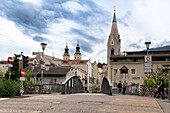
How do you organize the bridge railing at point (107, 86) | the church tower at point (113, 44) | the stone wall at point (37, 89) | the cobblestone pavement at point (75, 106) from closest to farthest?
the cobblestone pavement at point (75, 106)
the bridge railing at point (107, 86)
the stone wall at point (37, 89)
the church tower at point (113, 44)

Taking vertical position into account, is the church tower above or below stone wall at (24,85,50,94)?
above

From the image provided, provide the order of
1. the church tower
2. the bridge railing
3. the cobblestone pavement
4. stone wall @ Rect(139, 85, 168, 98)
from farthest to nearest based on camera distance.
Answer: the church tower
the bridge railing
stone wall @ Rect(139, 85, 168, 98)
the cobblestone pavement

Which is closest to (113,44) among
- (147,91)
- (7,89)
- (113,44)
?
(113,44)

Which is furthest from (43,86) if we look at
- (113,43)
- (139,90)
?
(113,43)

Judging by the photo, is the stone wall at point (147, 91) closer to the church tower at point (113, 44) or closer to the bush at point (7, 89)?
the bush at point (7, 89)

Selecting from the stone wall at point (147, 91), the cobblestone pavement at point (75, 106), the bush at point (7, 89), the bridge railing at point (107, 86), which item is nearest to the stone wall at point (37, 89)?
the bush at point (7, 89)

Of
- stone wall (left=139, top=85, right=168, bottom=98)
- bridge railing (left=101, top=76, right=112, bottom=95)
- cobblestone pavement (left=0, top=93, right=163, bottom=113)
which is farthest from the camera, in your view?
bridge railing (left=101, top=76, right=112, bottom=95)

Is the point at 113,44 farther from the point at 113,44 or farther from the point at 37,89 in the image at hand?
the point at 37,89

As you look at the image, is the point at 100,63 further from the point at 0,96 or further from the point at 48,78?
the point at 0,96

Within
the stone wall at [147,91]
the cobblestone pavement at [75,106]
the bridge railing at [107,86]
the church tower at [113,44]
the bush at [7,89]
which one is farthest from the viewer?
the church tower at [113,44]

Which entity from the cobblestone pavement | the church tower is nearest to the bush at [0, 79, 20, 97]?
the cobblestone pavement

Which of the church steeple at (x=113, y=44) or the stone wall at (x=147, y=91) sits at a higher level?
the church steeple at (x=113, y=44)

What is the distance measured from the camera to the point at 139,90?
71.3 feet

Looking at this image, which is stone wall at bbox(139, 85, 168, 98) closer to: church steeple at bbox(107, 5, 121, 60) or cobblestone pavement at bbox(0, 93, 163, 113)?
cobblestone pavement at bbox(0, 93, 163, 113)
